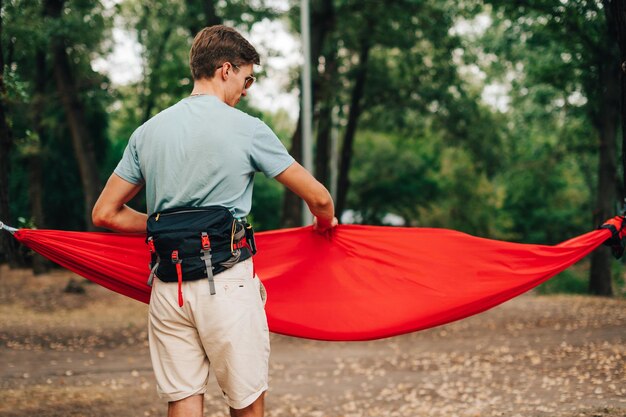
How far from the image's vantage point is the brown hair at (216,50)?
3129 mm

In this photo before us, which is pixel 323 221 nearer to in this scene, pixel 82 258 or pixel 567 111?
pixel 82 258

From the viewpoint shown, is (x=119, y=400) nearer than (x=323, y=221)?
No

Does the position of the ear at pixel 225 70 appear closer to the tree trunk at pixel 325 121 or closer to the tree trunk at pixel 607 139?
the tree trunk at pixel 607 139

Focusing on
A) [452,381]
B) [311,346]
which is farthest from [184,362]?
[311,346]

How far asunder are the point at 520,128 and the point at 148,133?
26.5m

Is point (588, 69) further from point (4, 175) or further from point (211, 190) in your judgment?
point (211, 190)

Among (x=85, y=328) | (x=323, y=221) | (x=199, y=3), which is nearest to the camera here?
(x=323, y=221)

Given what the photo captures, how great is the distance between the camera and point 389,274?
4.45 metres

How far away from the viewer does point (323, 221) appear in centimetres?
374

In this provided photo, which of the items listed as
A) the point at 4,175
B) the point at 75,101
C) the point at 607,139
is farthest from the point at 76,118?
the point at 607,139

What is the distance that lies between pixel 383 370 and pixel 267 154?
593 centimetres

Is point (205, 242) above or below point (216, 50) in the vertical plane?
below

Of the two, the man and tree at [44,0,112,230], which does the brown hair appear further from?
tree at [44,0,112,230]

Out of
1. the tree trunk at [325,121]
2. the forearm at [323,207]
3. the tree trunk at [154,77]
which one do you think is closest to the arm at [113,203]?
the forearm at [323,207]
